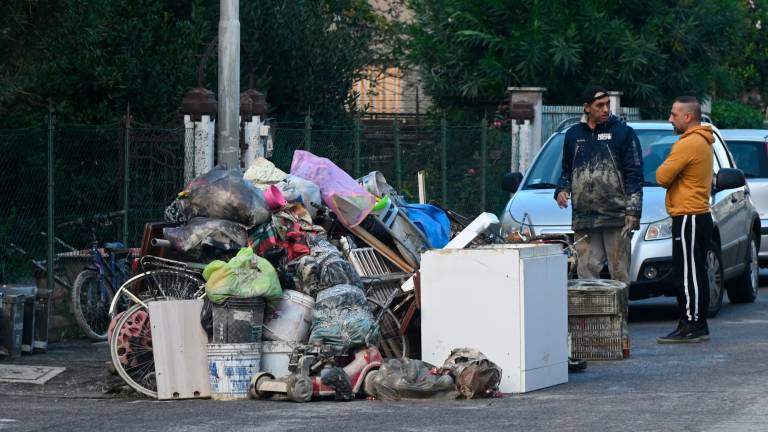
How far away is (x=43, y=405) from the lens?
9586 millimetres

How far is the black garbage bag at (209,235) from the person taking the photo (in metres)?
10.4

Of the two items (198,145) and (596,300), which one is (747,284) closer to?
(596,300)

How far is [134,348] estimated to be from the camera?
993 centimetres

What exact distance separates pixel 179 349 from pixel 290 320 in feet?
2.46

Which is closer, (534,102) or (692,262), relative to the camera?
(692,262)

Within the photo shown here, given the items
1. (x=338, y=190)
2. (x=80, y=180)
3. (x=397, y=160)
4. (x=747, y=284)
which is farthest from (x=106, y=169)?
(x=747, y=284)

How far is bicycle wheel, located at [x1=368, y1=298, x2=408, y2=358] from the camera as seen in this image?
10461 mm

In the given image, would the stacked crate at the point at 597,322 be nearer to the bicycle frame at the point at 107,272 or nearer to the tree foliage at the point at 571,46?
the bicycle frame at the point at 107,272

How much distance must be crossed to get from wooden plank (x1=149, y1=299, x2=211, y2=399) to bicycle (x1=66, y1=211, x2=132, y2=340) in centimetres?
384

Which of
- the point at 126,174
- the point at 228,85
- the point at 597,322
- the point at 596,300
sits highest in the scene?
the point at 228,85

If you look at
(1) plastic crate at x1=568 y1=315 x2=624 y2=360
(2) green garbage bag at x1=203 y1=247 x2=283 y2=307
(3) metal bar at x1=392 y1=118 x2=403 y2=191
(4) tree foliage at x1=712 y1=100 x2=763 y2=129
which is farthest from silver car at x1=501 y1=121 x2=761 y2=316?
(4) tree foliage at x1=712 y1=100 x2=763 y2=129

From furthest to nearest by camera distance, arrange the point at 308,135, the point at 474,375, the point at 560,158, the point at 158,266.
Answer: the point at 308,135 < the point at 560,158 < the point at 158,266 < the point at 474,375

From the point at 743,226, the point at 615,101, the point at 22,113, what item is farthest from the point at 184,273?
the point at 615,101

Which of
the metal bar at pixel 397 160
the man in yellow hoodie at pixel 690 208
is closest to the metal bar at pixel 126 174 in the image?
the metal bar at pixel 397 160
